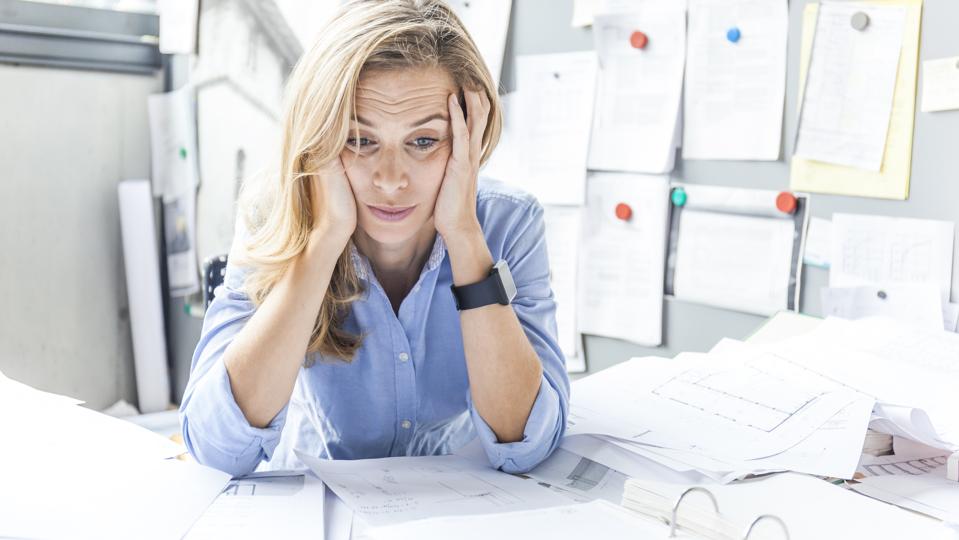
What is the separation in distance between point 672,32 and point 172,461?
3.34 ft

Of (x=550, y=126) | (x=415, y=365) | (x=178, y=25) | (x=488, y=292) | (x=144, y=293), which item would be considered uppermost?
(x=178, y=25)

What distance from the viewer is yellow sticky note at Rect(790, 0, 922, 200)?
122 cm

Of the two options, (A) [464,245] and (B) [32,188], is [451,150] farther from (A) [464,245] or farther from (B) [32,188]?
(B) [32,188]

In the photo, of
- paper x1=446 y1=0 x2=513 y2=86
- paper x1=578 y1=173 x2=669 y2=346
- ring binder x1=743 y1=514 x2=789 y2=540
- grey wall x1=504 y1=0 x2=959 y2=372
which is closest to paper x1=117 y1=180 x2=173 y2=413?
paper x1=446 y1=0 x2=513 y2=86

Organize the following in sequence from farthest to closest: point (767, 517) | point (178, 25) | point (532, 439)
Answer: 1. point (178, 25)
2. point (532, 439)
3. point (767, 517)

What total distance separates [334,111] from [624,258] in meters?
0.78

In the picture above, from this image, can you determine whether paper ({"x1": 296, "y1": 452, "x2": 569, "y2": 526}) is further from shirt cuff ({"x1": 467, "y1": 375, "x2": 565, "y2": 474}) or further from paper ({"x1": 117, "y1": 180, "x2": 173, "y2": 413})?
paper ({"x1": 117, "y1": 180, "x2": 173, "y2": 413})

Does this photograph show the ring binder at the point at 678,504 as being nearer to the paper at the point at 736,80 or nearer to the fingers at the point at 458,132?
the fingers at the point at 458,132

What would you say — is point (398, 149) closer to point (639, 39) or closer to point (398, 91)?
point (398, 91)

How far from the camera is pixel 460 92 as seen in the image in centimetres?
104

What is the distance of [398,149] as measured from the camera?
0.98 metres

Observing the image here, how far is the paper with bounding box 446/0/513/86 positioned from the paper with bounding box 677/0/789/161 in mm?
397

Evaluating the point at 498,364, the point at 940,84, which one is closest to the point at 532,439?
the point at 498,364

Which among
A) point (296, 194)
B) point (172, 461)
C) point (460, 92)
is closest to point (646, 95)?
point (460, 92)
